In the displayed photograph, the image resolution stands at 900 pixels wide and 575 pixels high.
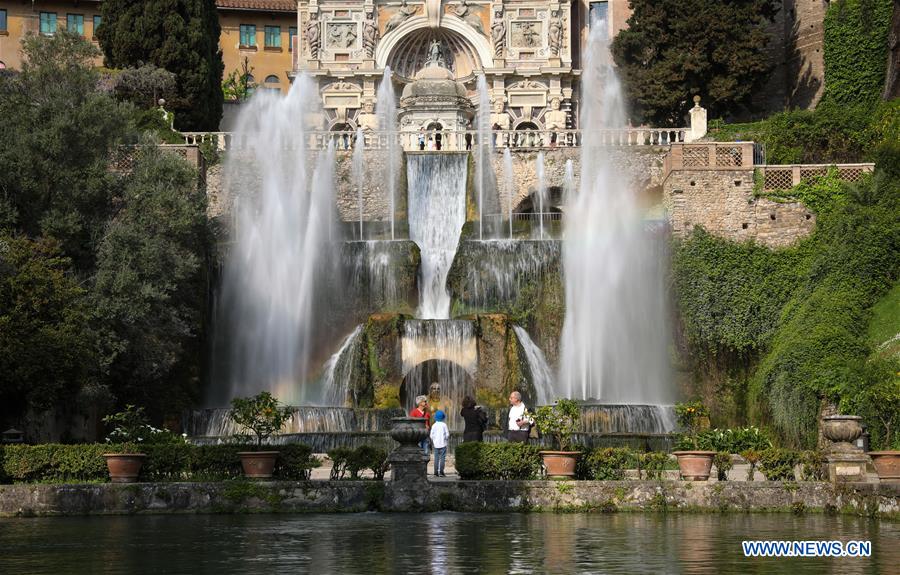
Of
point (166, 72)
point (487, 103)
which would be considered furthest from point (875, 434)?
point (487, 103)

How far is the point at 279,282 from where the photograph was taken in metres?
40.4

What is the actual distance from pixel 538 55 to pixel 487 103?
145 inches

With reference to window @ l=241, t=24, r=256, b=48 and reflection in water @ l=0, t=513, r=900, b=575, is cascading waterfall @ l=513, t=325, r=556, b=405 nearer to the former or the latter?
reflection in water @ l=0, t=513, r=900, b=575

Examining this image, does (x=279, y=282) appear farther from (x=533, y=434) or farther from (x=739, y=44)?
(x=739, y=44)

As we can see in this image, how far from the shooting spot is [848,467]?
20562 millimetres

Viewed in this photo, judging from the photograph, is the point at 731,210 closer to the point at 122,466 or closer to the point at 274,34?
the point at 122,466

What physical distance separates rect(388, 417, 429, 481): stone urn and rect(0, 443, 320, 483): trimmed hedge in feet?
5.51

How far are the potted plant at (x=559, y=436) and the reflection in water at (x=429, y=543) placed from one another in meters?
1.25

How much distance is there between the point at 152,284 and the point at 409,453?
547 inches

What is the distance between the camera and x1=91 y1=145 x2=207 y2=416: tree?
1258 inches

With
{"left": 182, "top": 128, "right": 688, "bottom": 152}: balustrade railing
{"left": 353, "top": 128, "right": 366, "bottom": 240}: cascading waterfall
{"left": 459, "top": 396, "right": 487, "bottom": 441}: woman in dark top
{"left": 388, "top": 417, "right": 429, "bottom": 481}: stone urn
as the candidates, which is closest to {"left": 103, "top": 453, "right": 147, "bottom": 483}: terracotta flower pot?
{"left": 388, "top": 417, "right": 429, "bottom": 481}: stone urn

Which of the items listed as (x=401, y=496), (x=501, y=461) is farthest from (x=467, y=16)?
(x=401, y=496)

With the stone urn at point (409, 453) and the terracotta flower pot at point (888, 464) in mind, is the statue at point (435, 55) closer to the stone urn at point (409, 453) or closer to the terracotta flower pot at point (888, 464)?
the stone urn at point (409, 453)

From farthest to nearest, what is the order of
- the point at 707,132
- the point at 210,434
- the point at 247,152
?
the point at 707,132, the point at 247,152, the point at 210,434
